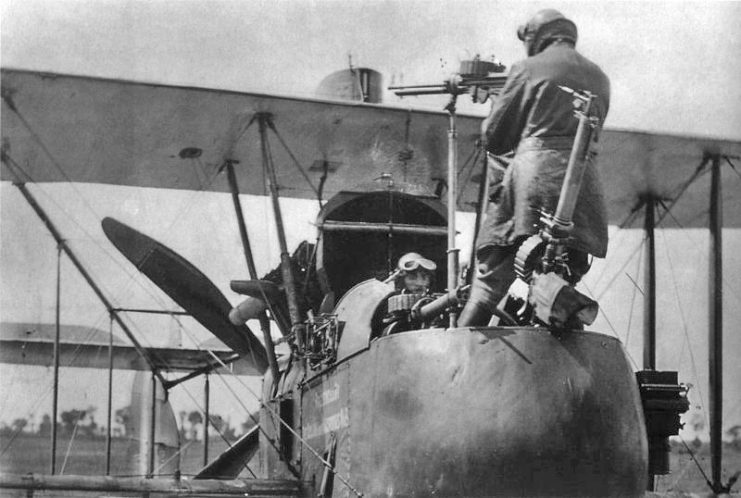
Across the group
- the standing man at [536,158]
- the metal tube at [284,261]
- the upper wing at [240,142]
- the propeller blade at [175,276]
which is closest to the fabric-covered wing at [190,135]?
the upper wing at [240,142]

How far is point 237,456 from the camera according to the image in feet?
29.8

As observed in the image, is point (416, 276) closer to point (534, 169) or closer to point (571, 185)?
point (534, 169)

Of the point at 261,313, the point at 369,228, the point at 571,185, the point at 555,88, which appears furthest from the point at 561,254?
the point at 261,313

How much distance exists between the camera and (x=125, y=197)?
36.8 ft

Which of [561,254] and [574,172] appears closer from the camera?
[574,172]

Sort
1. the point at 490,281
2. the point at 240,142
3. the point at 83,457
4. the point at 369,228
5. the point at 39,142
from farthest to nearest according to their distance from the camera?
1. the point at 83,457
2. the point at 240,142
3. the point at 39,142
4. the point at 369,228
5. the point at 490,281

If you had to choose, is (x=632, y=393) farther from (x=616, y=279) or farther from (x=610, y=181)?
(x=610, y=181)

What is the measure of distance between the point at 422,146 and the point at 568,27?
5029 mm

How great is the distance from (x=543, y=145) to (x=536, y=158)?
80 mm

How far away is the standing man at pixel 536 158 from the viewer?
15.3ft

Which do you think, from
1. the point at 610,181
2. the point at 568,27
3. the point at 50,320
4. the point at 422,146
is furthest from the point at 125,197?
the point at 50,320

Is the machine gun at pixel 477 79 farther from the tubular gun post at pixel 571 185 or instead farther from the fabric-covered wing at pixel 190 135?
the fabric-covered wing at pixel 190 135

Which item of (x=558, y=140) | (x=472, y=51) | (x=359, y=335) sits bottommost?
(x=359, y=335)

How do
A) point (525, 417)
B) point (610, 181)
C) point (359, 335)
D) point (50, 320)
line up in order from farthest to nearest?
point (50, 320) → point (610, 181) → point (359, 335) → point (525, 417)
